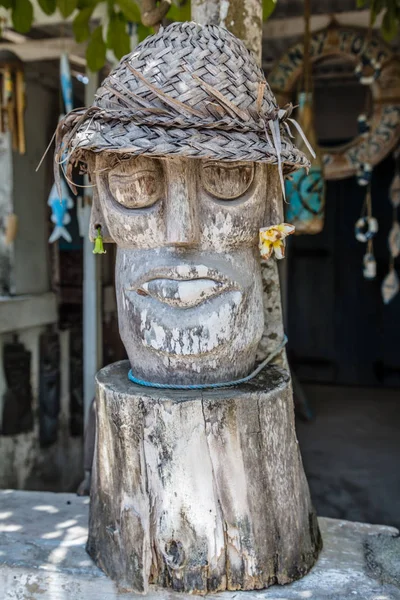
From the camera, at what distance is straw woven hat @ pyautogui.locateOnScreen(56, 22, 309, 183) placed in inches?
53.3

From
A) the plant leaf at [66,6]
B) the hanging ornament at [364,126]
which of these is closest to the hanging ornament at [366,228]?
the hanging ornament at [364,126]

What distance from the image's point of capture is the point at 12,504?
2025mm

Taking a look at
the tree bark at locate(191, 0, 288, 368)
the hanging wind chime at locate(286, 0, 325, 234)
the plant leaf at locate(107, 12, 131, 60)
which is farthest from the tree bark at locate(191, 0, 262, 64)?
the hanging wind chime at locate(286, 0, 325, 234)

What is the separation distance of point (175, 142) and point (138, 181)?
0.62 ft

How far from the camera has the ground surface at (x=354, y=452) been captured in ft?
10.4

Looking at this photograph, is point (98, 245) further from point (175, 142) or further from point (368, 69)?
point (368, 69)

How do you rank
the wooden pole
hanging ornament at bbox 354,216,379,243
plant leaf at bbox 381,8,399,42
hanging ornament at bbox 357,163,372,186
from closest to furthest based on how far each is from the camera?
1. plant leaf at bbox 381,8,399,42
2. hanging ornament at bbox 357,163,372,186
3. hanging ornament at bbox 354,216,379,243
4. the wooden pole

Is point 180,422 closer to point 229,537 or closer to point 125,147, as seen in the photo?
point 229,537

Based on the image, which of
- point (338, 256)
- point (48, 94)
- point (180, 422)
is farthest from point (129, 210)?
point (338, 256)

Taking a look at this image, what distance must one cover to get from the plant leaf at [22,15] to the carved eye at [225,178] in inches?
55.9

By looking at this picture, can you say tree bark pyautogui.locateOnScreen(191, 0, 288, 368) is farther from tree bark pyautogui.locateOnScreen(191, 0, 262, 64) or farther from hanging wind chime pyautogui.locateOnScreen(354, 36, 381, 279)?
hanging wind chime pyautogui.locateOnScreen(354, 36, 381, 279)

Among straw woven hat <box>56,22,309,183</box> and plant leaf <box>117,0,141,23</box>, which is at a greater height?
plant leaf <box>117,0,141,23</box>

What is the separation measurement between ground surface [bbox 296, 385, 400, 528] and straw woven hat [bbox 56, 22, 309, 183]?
2.25 m

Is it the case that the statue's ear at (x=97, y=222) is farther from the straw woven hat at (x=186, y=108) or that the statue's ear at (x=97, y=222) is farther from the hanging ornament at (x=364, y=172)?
the hanging ornament at (x=364, y=172)
